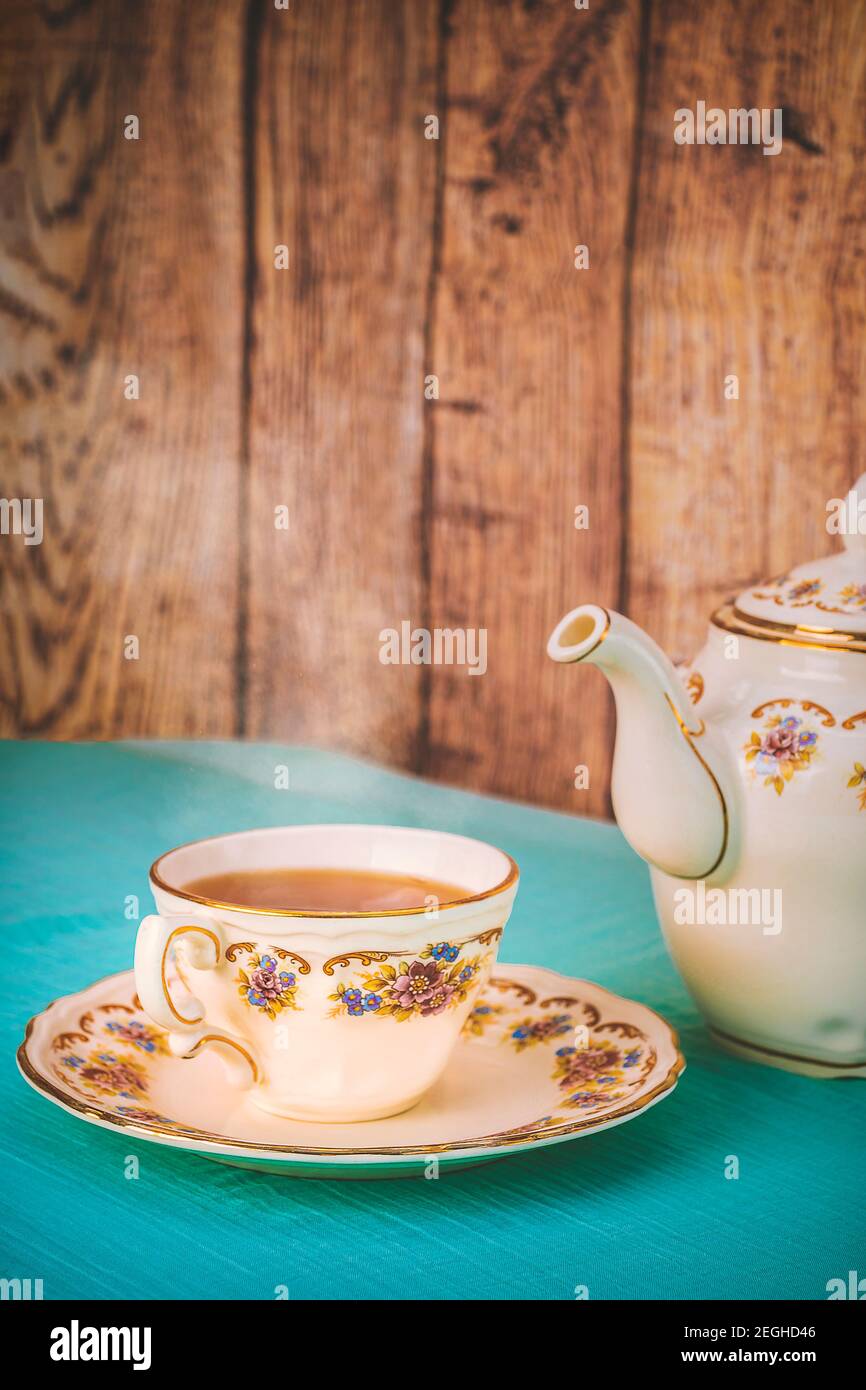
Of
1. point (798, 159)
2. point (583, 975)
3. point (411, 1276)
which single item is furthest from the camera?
point (798, 159)

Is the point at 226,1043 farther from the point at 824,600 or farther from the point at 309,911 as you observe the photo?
the point at 824,600

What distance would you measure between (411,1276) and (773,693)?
298mm

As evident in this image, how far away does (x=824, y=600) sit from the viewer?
2.20ft

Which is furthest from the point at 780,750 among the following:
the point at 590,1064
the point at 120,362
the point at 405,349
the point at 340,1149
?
the point at 120,362

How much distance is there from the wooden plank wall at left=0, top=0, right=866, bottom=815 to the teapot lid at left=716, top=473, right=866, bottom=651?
44 cm

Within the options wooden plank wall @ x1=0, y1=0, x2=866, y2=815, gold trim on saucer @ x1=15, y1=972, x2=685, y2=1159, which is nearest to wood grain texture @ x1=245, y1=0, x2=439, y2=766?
wooden plank wall @ x1=0, y1=0, x2=866, y2=815

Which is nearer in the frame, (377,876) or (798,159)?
(377,876)

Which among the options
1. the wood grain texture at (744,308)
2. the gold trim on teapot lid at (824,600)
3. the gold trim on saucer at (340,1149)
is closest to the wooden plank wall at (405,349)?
the wood grain texture at (744,308)

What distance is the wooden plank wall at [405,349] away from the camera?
3.69 ft

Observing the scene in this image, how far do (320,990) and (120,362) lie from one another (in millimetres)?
935

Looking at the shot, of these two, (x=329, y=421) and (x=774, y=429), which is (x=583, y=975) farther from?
(x=329, y=421)

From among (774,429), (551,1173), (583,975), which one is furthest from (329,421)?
(551,1173)

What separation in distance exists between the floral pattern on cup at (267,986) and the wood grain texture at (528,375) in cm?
73

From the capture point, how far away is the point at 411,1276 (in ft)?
1.66
